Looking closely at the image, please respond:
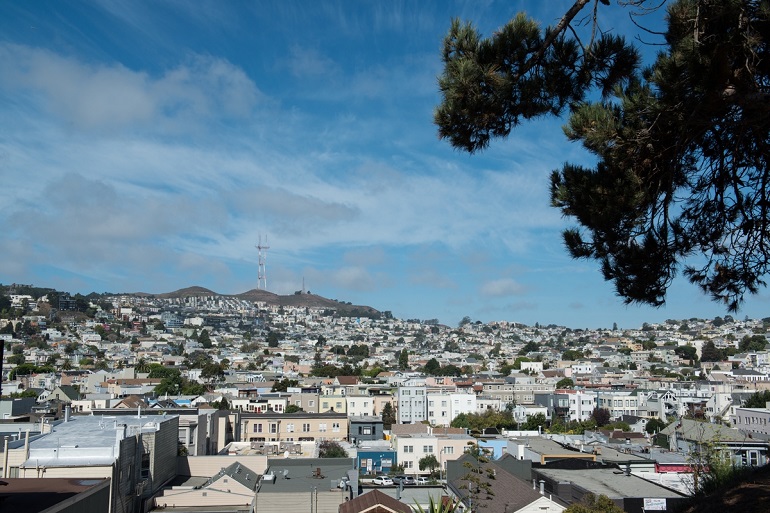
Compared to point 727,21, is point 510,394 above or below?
below

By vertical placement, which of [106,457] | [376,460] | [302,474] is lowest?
[376,460]

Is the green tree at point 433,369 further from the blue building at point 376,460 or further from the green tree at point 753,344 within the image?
the blue building at point 376,460

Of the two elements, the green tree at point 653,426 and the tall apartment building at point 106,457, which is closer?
the tall apartment building at point 106,457

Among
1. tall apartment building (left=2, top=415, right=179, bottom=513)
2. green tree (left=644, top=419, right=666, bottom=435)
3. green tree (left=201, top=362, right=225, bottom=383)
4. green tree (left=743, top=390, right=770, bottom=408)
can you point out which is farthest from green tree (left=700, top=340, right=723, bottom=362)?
tall apartment building (left=2, top=415, right=179, bottom=513)

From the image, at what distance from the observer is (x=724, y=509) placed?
25.4 ft

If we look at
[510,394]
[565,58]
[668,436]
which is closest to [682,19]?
[565,58]

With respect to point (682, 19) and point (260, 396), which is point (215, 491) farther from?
point (260, 396)

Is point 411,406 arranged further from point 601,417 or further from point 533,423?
point 601,417

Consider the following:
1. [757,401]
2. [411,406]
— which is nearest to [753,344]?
[757,401]

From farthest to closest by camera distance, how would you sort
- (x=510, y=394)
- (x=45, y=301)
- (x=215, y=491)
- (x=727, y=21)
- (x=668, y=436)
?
(x=45, y=301) → (x=510, y=394) → (x=668, y=436) → (x=215, y=491) → (x=727, y=21)

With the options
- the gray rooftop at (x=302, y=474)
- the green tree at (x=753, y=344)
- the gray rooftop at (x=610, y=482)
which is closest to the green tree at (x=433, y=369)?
the green tree at (x=753, y=344)

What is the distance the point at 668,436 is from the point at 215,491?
26.2 m

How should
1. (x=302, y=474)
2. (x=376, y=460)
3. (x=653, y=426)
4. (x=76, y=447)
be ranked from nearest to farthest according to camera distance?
(x=76, y=447), (x=302, y=474), (x=376, y=460), (x=653, y=426)

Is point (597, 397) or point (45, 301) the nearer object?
point (597, 397)
